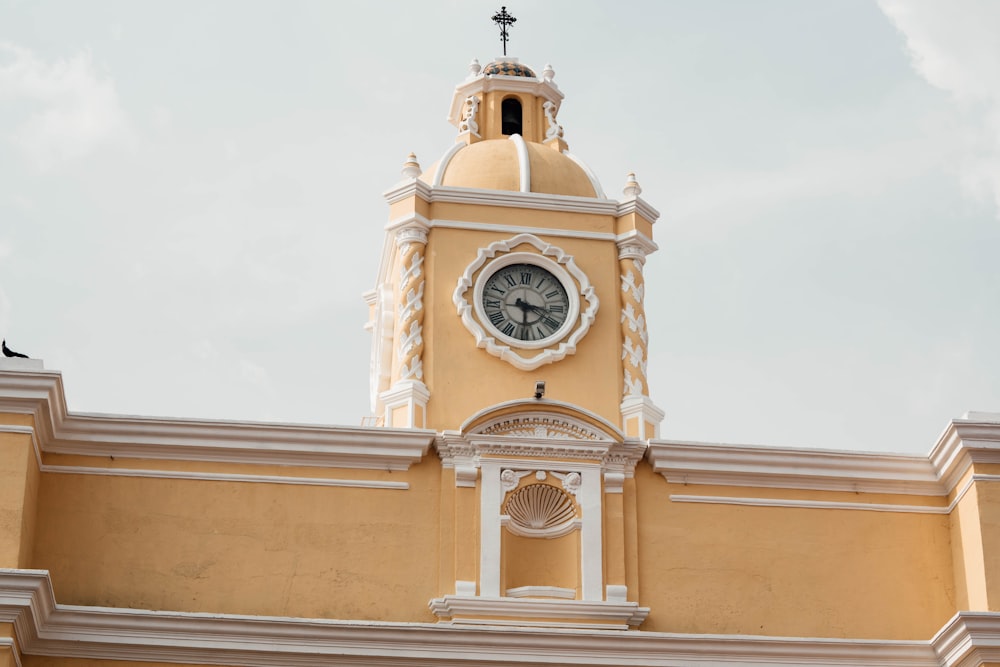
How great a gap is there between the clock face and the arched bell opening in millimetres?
2505

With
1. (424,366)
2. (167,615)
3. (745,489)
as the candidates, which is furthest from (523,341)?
(167,615)

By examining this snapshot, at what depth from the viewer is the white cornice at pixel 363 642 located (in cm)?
1789

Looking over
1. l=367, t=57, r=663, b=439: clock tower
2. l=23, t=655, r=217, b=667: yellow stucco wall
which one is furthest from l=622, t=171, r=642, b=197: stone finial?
l=23, t=655, r=217, b=667: yellow stucco wall

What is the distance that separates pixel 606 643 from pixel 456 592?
138 centimetres

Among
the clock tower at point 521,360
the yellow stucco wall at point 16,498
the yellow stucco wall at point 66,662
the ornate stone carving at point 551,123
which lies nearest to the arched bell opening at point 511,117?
the clock tower at point 521,360

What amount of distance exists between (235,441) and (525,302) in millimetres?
3200

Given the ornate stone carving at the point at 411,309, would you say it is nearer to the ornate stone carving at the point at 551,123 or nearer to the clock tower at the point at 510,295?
the clock tower at the point at 510,295

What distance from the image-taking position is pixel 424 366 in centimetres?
2011

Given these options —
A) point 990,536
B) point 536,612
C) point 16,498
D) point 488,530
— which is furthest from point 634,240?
point 16,498

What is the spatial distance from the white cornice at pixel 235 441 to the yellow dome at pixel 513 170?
326 centimetres

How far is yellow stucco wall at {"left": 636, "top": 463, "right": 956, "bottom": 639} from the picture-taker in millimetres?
18922

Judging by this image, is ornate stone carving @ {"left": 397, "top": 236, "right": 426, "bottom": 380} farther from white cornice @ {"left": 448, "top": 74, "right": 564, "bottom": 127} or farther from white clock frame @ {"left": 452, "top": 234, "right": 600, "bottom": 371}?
white cornice @ {"left": 448, "top": 74, "right": 564, "bottom": 127}

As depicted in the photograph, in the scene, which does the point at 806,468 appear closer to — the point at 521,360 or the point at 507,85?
the point at 521,360

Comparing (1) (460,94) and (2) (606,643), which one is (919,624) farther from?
(1) (460,94)
